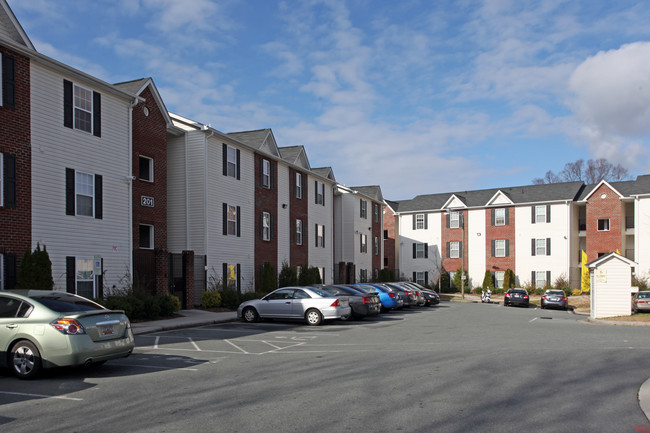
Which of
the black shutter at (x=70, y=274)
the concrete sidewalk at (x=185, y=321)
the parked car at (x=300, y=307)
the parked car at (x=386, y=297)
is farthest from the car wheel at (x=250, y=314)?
the parked car at (x=386, y=297)

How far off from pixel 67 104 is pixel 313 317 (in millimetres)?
11391

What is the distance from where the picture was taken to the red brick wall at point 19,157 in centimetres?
1727

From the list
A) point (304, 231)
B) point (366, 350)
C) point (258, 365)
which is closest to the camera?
point (258, 365)

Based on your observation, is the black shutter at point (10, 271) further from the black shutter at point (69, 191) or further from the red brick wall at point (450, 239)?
the red brick wall at point (450, 239)

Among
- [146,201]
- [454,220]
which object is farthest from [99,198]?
[454,220]

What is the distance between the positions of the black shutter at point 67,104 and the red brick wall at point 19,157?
1462 mm

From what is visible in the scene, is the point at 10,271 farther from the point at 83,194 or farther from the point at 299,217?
the point at 299,217

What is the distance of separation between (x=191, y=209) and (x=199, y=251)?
2.11m

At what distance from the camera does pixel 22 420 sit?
7.22m

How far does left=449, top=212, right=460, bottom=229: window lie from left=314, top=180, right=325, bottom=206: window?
20002 mm

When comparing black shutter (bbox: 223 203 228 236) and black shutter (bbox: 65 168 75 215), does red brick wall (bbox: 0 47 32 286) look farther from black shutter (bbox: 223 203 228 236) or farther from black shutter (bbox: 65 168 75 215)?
black shutter (bbox: 223 203 228 236)

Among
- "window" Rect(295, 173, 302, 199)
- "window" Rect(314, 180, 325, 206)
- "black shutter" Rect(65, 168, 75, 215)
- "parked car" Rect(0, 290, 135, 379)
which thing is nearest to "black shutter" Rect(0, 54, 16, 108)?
"black shutter" Rect(65, 168, 75, 215)

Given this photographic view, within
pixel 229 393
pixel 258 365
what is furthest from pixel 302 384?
pixel 258 365

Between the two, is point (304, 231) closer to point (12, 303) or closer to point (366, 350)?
point (366, 350)
